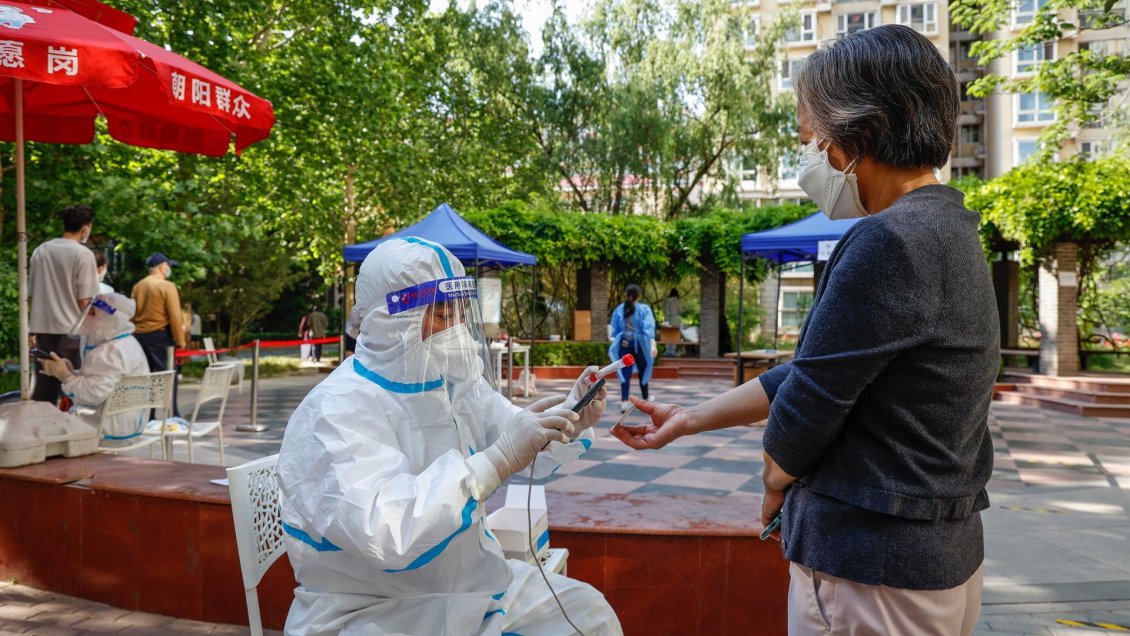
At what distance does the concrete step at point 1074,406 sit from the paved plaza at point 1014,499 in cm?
34

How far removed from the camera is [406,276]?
188cm

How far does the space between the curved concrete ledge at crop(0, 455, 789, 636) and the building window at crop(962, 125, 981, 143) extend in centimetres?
4189

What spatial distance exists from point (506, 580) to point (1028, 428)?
9913 mm

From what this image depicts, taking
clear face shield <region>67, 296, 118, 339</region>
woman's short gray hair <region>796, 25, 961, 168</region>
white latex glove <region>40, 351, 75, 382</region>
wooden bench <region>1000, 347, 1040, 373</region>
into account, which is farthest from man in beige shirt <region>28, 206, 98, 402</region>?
wooden bench <region>1000, 347, 1040, 373</region>

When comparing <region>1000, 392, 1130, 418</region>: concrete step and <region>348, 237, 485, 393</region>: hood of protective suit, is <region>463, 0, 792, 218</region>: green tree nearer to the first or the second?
<region>1000, 392, 1130, 418</region>: concrete step

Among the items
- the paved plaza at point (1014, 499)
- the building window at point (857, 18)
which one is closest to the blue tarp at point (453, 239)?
the paved plaza at point (1014, 499)

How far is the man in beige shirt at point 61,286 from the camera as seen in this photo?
5.41m

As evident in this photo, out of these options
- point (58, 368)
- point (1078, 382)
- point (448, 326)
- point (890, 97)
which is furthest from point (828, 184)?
point (1078, 382)

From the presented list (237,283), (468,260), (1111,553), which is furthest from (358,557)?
(237,283)

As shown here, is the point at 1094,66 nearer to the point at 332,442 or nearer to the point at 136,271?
the point at 332,442

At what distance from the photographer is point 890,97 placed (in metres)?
1.31

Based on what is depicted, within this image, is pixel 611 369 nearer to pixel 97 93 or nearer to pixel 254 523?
pixel 254 523

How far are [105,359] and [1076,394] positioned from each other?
12960mm

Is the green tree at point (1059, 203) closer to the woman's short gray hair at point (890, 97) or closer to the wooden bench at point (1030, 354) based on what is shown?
the wooden bench at point (1030, 354)
